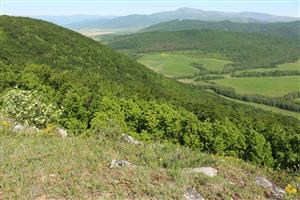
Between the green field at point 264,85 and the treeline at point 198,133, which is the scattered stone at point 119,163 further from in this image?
the green field at point 264,85

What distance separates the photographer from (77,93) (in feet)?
153

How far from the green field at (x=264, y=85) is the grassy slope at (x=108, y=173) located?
149 metres

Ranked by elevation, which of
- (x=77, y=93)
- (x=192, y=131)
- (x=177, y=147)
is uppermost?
(x=177, y=147)

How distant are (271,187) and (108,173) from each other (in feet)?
17.3

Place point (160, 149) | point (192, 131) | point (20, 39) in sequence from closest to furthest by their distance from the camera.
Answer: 1. point (160, 149)
2. point (192, 131)
3. point (20, 39)

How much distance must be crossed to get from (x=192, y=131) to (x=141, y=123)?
5.76 meters

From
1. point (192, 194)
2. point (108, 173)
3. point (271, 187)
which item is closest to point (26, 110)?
point (108, 173)

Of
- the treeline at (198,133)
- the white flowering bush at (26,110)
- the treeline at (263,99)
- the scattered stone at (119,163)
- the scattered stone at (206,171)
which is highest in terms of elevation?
the scattered stone at (119,163)

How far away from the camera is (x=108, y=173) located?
481 inches

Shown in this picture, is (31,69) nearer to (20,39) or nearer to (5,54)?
(5,54)

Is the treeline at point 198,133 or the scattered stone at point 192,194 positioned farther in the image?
the treeline at point 198,133

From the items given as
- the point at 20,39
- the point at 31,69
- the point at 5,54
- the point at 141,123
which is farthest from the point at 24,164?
the point at 20,39

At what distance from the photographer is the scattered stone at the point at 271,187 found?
12078mm

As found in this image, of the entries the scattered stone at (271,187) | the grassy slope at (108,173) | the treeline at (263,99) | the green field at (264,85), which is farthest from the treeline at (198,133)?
the green field at (264,85)
